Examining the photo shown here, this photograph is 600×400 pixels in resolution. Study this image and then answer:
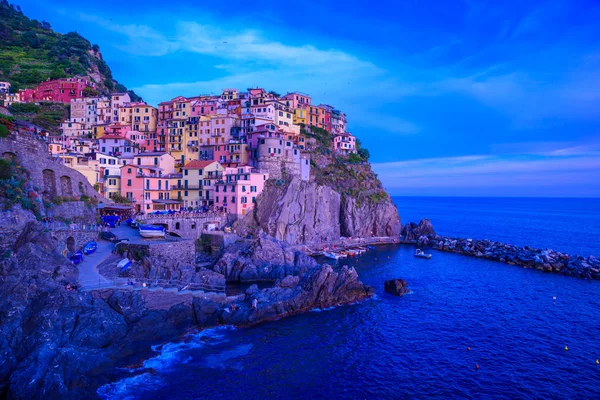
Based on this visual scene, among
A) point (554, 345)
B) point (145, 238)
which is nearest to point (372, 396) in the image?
point (554, 345)

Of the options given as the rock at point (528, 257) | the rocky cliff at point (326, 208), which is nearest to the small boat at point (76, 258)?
the rocky cliff at point (326, 208)

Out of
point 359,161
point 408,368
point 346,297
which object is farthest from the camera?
point 359,161

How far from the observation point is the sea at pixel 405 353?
25.2 m

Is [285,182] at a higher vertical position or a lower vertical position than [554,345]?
higher

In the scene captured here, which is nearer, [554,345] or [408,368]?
[408,368]

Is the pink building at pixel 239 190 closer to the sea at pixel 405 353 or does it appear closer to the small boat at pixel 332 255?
the small boat at pixel 332 255

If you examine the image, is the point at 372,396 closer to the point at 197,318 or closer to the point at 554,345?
the point at 197,318

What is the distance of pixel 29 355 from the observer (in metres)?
22.8

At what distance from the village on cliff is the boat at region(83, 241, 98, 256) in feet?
69.4

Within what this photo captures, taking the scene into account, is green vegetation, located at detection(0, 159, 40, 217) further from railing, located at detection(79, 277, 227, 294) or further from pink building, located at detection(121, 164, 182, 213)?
pink building, located at detection(121, 164, 182, 213)

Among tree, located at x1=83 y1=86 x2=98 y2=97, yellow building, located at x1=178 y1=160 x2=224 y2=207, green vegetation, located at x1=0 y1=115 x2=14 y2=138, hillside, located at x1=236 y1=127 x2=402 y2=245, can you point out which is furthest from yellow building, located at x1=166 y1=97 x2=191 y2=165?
green vegetation, located at x1=0 y1=115 x2=14 y2=138

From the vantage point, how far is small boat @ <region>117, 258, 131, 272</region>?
3641cm

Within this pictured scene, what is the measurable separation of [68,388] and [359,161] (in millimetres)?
76750

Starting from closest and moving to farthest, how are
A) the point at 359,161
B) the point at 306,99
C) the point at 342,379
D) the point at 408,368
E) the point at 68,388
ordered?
the point at 68,388, the point at 342,379, the point at 408,368, the point at 359,161, the point at 306,99
